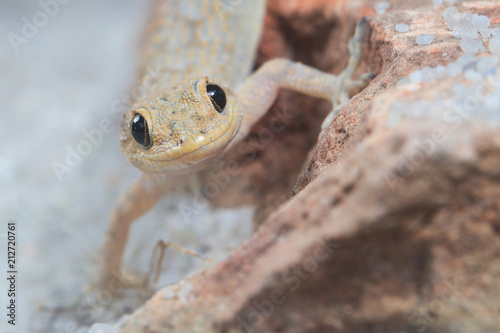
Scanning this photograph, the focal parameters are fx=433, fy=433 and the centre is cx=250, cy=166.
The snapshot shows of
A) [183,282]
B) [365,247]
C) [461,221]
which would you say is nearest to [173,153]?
[183,282]

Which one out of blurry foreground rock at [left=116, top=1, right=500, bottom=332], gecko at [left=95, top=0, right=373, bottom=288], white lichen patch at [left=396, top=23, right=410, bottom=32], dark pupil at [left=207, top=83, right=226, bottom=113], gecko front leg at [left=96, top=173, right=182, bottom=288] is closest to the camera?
blurry foreground rock at [left=116, top=1, right=500, bottom=332]

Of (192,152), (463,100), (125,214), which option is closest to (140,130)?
(192,152)

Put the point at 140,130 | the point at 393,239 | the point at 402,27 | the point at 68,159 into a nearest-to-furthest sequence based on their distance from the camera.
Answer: the point at 393,239 → the point at 402,27 → the point at 140,130 → the point at 68,159

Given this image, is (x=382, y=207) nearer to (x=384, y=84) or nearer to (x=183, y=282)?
(x=183, y=282)

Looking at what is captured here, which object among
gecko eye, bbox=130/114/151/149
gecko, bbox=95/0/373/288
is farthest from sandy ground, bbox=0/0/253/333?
gecko eye, bbox=130/114/151/149

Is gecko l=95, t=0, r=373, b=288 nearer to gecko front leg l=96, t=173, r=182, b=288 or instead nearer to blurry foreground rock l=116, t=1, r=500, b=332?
gecko front leg l=96, t=173, r=182, b=288

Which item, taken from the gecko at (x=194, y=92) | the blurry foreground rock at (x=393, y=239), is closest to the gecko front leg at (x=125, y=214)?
the gecko at (x=194, y=92)

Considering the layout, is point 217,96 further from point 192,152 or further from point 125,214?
point 125,214
